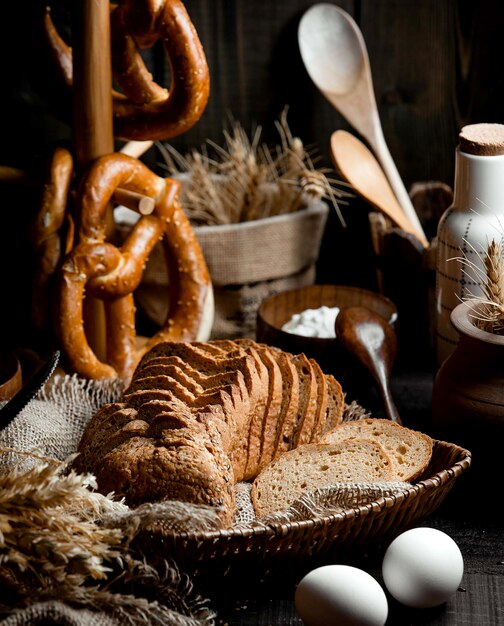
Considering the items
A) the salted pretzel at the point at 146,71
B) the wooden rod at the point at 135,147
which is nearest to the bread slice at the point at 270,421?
the salted pretzel at the point at 146,71

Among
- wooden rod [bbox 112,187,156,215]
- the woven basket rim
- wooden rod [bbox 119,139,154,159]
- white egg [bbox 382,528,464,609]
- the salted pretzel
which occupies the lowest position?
white egg [bbox 382,528,464,609]

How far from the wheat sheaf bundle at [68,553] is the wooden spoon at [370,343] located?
53cm

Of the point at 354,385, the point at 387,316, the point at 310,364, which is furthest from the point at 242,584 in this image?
the point at 387,316

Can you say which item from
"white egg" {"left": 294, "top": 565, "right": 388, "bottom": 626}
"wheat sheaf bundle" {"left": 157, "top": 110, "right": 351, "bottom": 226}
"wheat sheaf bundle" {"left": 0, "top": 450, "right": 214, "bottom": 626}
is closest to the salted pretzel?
"wheat sheaf bundle" {"left": 157, "top": 110, "right": 351, "bottom": 226}

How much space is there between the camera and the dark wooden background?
179 centimetres

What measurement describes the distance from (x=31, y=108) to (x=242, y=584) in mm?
1086

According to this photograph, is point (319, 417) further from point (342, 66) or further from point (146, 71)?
point (342, 66)

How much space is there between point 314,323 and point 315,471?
1.47 feet

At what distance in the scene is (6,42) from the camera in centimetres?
168

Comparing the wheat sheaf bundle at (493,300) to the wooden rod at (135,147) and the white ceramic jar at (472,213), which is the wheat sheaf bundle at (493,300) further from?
the wooden rod at (135,147)

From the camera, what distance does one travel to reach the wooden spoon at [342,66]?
1.77 m

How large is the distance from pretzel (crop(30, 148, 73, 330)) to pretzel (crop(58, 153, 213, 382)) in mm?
37

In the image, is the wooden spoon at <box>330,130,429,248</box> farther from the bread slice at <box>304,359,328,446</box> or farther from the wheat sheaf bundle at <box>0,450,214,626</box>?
the wheat sheaf bundle at <box>0,450,214,626</box>

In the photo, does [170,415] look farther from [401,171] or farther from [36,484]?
[401,171]
